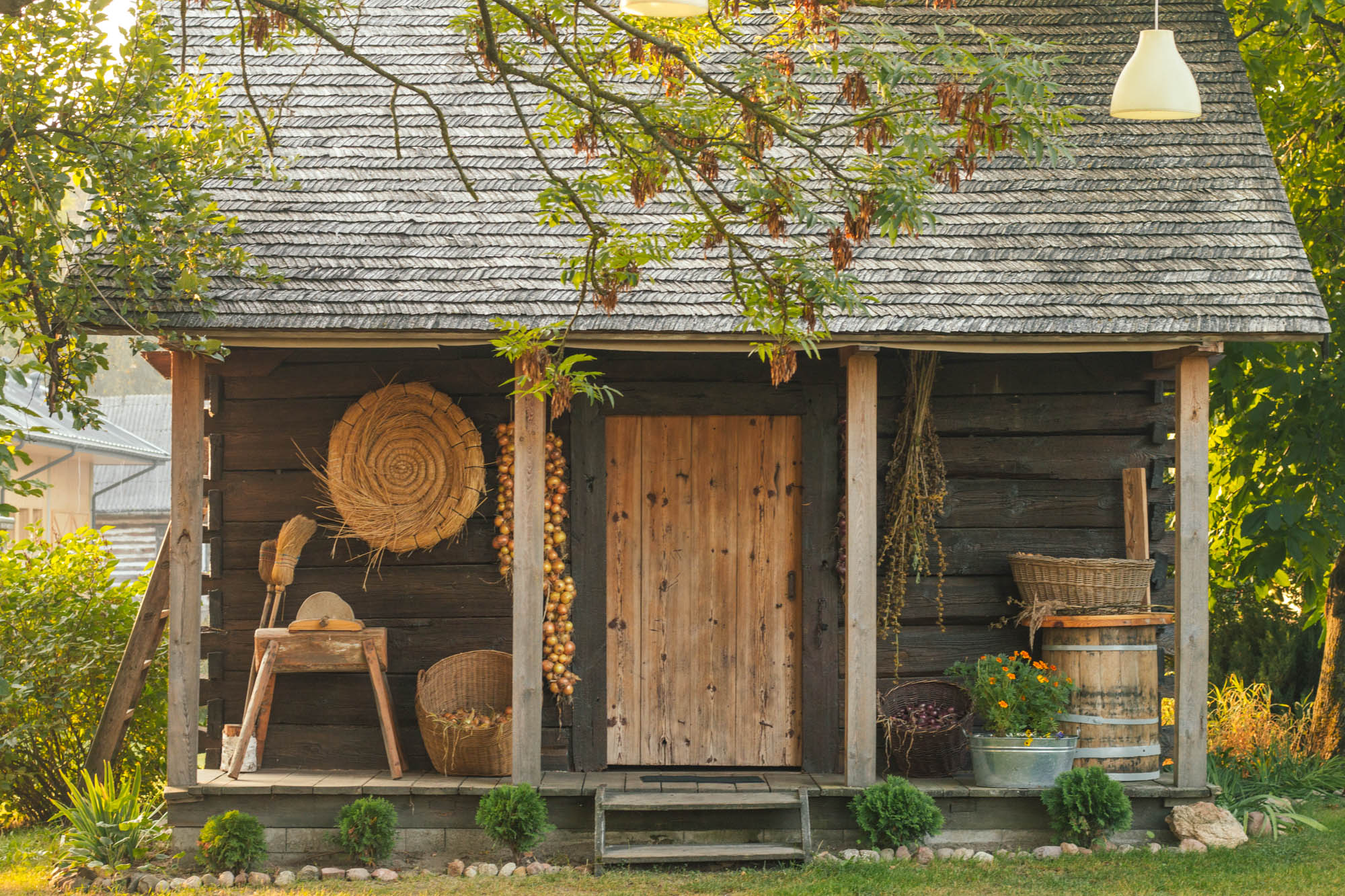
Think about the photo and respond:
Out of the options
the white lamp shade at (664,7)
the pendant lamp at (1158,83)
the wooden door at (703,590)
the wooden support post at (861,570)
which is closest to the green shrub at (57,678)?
the wooden door at (703,590)

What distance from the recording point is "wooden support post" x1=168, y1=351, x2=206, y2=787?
654 centimetres

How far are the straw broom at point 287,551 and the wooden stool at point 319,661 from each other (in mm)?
323

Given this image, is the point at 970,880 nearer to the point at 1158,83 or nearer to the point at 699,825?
the point at 699,825

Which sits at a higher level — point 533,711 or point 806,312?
point 806,312

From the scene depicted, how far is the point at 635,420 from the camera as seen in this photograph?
775cm

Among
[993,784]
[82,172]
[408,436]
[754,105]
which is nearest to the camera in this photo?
[754,105]

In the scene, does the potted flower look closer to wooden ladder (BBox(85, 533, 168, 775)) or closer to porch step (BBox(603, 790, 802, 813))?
porch step (BBox(603, 790, 802, 813))

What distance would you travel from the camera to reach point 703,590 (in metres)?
7.78

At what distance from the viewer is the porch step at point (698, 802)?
6590 millimetres

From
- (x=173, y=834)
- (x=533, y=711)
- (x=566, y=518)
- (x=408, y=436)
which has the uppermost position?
(x=408, y=436)

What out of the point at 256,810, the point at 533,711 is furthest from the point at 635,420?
the point at 256,810

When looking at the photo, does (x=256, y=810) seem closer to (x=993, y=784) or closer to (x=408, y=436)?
(x=408, y=436)

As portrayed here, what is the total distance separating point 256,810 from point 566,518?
7.72 ft

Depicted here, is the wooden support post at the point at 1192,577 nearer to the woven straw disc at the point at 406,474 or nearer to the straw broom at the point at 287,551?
the woven straw disc at the point at 406,474
